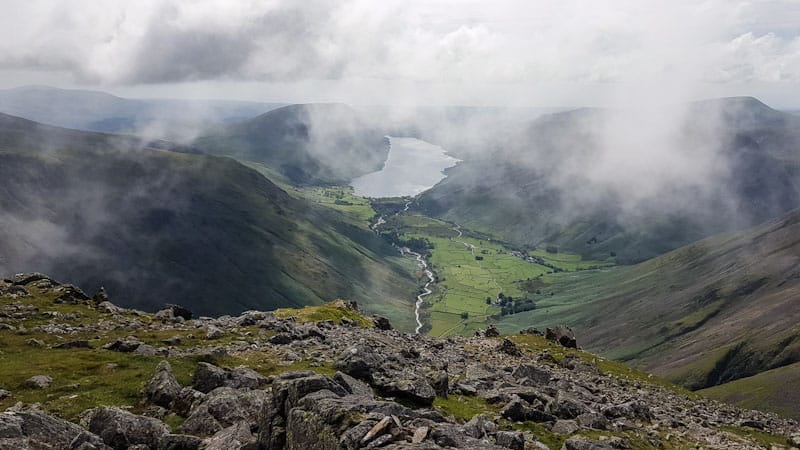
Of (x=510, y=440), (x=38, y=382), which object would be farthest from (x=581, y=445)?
(x=38, y=382)

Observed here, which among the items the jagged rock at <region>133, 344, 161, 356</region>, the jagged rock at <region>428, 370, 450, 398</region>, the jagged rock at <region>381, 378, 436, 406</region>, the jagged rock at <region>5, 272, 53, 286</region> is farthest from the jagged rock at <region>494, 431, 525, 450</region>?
the jagged rock at <region>5, 272, 53, 286</region>

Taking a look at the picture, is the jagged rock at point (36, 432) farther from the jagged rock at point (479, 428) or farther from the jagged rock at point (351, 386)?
the jagged rock at point (479, 428)

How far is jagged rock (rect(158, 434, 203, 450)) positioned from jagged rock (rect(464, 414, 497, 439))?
13542 millimetres

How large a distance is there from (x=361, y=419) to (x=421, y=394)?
671 inches

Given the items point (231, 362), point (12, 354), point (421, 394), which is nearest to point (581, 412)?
point (421, 394)

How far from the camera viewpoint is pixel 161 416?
3366 centimetres

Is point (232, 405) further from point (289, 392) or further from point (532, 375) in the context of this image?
point (532, 375)

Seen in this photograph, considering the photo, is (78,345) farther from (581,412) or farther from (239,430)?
(581,412)

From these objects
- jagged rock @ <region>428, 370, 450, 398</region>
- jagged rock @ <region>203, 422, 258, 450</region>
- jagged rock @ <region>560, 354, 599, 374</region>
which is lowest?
jagged rock @ <region>560, 354, 599, 374</region>

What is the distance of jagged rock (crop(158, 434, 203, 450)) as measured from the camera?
27.5m

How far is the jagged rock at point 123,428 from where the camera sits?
28.0 meters

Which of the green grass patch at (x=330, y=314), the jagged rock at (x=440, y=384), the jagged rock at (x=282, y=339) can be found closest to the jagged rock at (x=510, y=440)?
the jagged rock at (x=440, y=384)

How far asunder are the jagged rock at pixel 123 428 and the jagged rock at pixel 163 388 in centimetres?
554

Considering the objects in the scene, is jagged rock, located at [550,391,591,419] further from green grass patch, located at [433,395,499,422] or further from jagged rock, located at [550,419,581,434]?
green grass patch, located at [433,395,499,422]
